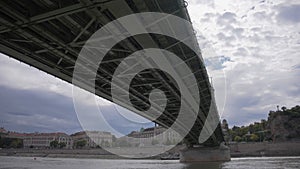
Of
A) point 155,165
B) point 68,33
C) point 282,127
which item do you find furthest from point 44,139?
point 68,33

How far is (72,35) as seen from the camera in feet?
39.1

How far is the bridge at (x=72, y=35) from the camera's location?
30.5ft

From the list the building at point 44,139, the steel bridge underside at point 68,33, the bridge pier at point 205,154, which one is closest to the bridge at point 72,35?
the steel bridge underside at point 68,33

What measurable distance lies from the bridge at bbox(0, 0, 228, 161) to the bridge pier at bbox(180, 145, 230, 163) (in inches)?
1392

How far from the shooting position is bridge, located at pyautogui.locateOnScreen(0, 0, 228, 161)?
930cm

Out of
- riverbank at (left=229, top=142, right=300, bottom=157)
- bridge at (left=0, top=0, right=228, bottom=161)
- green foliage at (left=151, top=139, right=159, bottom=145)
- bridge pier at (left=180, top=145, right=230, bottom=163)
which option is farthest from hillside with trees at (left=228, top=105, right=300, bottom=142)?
bridge at (left=0, top=0, right=228, bottom=161)

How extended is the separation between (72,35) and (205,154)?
43.9 m

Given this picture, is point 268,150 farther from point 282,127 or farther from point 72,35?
point 72,35

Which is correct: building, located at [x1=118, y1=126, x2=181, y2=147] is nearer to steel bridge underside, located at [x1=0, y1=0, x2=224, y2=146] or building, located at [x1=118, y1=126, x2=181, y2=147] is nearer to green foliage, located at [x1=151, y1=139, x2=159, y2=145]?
green foliage, located at [x1=151, y1=139, x2=159, y2=145]

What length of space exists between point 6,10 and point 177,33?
6.63m

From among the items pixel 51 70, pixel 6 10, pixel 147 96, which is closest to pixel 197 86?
pixel 147 96

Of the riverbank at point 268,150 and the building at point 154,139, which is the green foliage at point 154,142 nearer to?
the building at point 154,139

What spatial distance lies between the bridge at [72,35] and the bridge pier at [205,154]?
Answer: 116 ft

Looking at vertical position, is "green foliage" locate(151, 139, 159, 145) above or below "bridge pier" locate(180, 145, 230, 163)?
above
